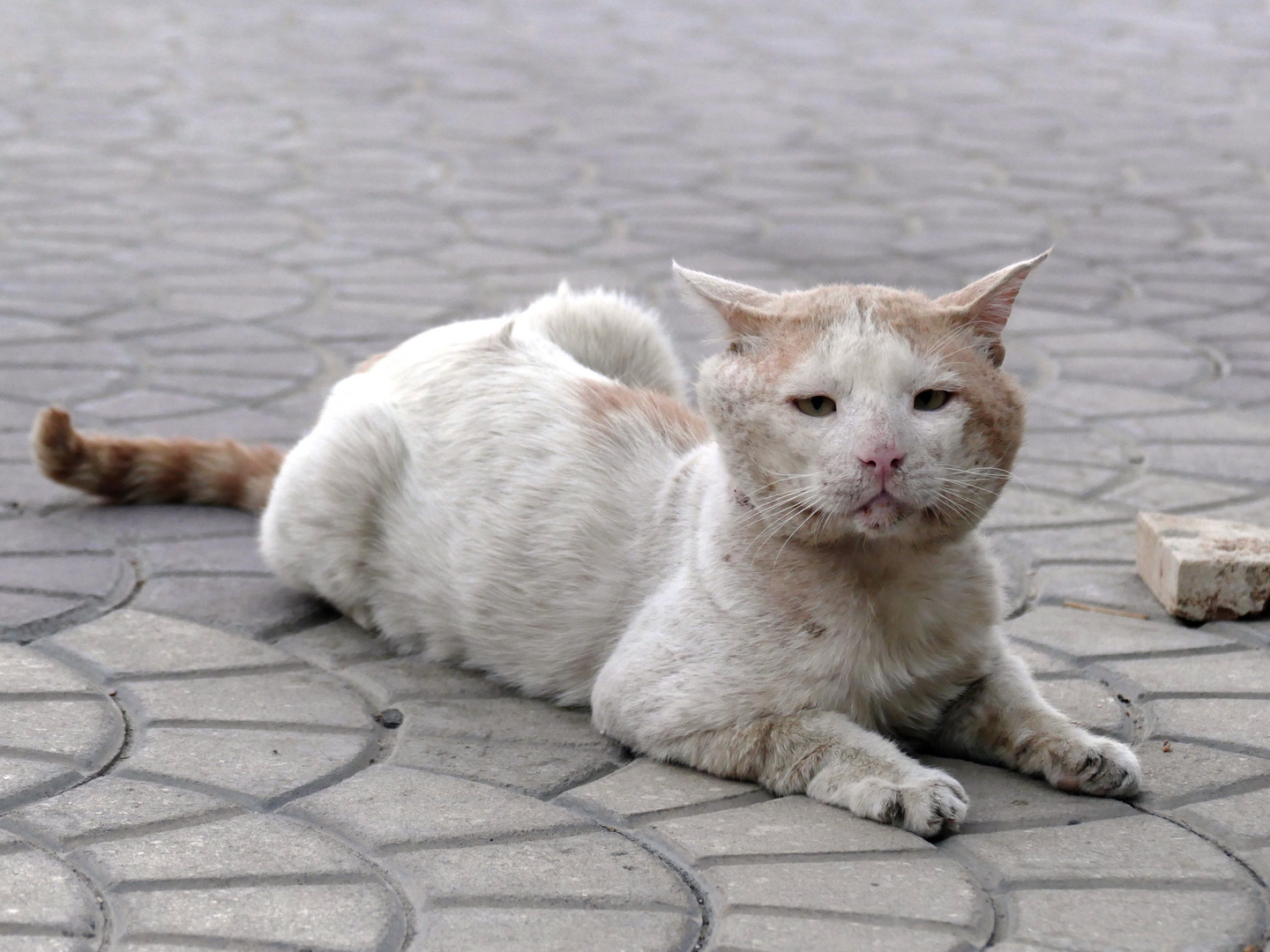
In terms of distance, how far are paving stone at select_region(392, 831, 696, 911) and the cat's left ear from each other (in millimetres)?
1103

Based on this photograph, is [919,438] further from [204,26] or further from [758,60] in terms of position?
[204,26]

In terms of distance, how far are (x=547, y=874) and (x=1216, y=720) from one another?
4.82 feet

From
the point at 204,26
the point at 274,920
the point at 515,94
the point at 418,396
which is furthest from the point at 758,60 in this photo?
the point at 274,920

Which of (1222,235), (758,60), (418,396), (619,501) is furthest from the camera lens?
(758,60)

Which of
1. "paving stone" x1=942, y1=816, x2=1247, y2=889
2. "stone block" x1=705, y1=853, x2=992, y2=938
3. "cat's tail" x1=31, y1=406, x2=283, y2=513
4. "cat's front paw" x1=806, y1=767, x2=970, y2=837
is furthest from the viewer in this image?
"cat's tail" x1=31, y1=406, x2=283, y2=513

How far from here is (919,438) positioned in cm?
269

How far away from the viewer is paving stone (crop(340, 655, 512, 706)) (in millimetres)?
3395

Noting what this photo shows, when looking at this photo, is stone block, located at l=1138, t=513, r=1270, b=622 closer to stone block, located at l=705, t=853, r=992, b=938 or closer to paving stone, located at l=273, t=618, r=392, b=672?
stone block, located at l=705, t=853, r=992, b=938

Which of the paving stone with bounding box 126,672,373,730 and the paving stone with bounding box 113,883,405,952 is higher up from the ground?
the paving stone with bounding box 113,883,405,952

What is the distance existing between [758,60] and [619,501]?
9.54 metres

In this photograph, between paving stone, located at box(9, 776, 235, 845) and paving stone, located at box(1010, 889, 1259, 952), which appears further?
paving stone, located at box(9, 776, 235, 845)

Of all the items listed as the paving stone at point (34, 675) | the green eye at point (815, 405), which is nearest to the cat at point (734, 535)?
the green eye at point (815, 405)

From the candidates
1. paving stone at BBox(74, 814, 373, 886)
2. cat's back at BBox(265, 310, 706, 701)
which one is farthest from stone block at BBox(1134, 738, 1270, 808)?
paving stone at BBox(74, 814, 373, 886)

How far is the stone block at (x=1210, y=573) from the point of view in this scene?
370 cm
